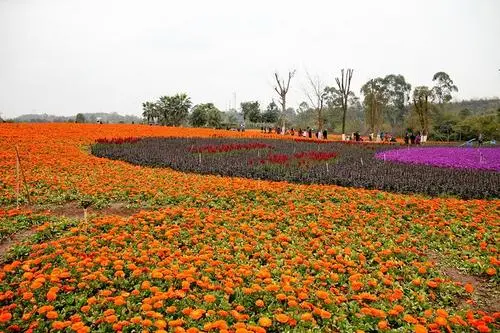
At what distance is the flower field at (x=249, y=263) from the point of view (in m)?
3.98

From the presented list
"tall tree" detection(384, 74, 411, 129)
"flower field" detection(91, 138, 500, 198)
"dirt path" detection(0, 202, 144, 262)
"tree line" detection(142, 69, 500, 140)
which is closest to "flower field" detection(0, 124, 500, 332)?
"dirt path" detection(0, 202, 144, 262)

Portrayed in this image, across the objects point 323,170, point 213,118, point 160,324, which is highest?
point 213,118

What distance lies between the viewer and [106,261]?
5.01m

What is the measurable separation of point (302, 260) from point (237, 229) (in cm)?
179

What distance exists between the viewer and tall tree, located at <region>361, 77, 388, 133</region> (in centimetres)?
5028

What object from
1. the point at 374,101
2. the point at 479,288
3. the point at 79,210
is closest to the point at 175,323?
the point at 479,288

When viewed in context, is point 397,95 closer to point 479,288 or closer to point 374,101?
point 374,101

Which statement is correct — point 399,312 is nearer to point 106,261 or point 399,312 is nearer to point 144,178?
point 106,261

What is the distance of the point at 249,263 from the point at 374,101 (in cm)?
4846

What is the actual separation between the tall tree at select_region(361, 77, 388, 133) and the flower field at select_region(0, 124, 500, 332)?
42.7m

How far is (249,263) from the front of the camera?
5.47m

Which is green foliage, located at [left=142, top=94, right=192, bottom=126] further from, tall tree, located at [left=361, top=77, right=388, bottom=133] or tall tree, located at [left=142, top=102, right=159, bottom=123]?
tall tree, located at [left=361, top=77, right=388, bottom=133]

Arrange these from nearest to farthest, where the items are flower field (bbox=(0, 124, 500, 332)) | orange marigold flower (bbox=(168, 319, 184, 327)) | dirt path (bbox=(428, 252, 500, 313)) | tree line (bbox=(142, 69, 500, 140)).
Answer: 1. orange marigold flower (bbox=(168, 319, 184, 327))
2. flower field (bbox=(0, 124, 500, 332))
3. dirt path (bbox=(428, 252, 500, 313))
4. tree line (bbox=(142, 69, 500, 140))

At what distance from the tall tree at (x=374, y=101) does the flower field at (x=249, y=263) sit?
1680 inches
